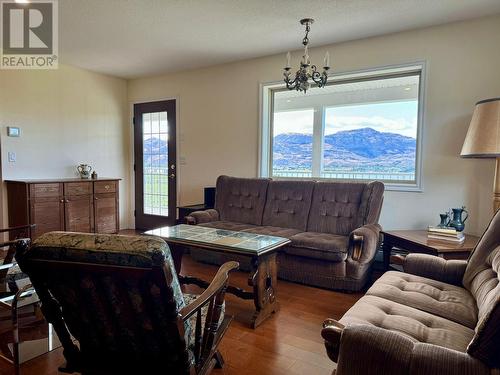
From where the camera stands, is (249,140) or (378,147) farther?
(249,140)

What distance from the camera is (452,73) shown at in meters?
3.28

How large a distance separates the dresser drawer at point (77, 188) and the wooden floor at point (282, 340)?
2.53 m

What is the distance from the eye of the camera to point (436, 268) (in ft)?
7.00

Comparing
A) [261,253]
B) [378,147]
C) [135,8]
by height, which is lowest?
[261,253]

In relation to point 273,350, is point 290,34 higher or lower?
higher

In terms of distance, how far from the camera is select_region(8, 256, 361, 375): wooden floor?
1890mm

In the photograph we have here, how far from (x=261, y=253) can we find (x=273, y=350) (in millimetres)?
597

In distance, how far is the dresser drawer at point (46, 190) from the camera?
13.4 feet

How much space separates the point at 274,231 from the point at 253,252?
1215mm

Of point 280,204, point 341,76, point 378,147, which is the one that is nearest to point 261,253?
point 280,204

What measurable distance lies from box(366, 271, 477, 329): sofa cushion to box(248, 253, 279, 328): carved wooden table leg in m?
0.77

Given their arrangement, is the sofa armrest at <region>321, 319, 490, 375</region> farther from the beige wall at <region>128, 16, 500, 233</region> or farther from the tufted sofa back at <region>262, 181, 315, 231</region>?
the beige wall at <region>128, 16, 500, 233</region>

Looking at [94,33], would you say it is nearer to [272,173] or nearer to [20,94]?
[20,94]

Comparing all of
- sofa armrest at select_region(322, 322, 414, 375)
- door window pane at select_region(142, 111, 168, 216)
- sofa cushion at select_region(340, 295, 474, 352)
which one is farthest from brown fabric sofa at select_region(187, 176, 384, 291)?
sofa armrest at select_region(322, 322, 414, 375)
